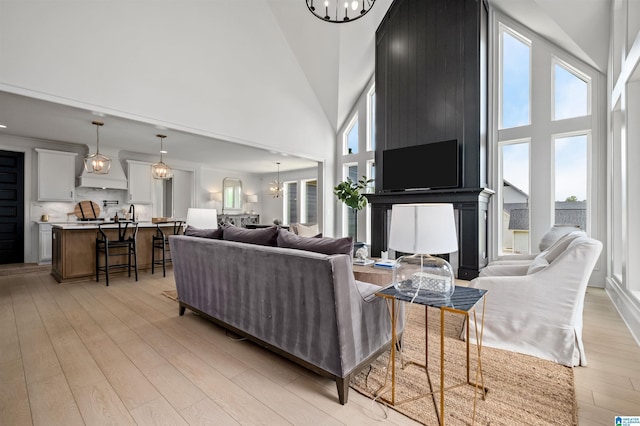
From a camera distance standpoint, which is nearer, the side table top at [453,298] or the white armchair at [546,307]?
the side table top at [453,298]

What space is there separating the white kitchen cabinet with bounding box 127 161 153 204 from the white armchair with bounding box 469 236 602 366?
25.1ft

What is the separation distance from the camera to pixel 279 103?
607cm

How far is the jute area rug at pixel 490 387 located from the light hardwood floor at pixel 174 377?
0.10 meters

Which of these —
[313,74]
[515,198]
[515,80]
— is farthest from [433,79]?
[313,74]

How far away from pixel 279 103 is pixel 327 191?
236cm

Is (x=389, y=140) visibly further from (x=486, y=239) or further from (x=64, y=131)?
(x=64, y=131)

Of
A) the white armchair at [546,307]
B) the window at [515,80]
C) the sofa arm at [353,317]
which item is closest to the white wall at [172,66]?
the window at [515,80]

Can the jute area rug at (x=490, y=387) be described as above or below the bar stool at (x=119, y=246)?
below

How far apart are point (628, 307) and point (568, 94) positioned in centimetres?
340

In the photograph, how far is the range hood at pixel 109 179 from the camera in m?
6.39

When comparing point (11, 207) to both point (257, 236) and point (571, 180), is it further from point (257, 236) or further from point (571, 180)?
point (571, 180)

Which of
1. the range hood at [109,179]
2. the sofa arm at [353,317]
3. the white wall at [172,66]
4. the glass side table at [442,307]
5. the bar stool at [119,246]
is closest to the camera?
the glass side table at [442,307]

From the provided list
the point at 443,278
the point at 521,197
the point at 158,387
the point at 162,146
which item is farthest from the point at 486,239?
the point at 162,146

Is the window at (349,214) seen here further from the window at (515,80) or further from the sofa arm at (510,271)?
the sofa arm at (510,271)
